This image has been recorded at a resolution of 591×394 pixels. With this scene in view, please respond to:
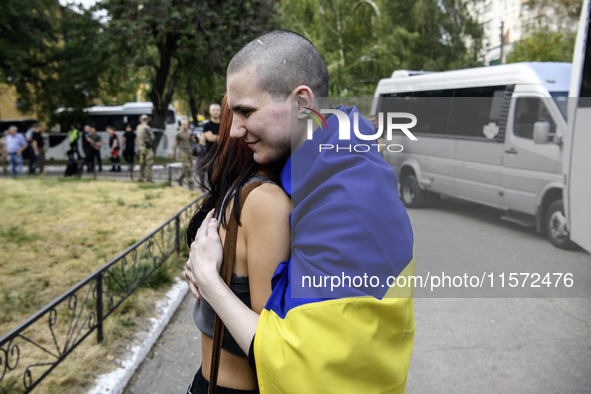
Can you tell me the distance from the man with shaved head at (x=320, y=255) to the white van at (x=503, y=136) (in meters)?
6.22

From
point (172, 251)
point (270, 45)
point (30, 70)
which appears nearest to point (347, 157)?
point (270, 45)

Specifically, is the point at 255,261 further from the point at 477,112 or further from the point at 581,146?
the point at 477,112

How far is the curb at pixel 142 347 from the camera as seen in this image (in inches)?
136

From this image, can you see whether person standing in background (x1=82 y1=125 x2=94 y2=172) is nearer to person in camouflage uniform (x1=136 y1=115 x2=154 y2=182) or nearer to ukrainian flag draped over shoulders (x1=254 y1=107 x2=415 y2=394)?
person in camouflage uniform (x1=136 y1=115 x2=154 y2=182)

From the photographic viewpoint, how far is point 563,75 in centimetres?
836

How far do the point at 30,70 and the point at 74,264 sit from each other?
19289 millimetres

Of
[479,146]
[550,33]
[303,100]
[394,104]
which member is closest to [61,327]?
[394,104]

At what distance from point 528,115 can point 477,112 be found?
1.38 meters

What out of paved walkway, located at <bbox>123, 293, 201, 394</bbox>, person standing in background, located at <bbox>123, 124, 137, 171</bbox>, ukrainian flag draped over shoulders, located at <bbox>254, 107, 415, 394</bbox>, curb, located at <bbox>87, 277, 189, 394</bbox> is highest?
ukrainian flag draped over shoulders, located at <bbox>254, 107, 415, 394</bbox>

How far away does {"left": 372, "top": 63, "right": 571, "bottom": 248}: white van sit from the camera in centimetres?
798

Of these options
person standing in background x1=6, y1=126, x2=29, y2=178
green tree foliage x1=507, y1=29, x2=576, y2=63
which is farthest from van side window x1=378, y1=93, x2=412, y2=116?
green tree foliage x1=507, y1=29, x2=576, y2=63

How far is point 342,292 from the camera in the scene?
111 cm

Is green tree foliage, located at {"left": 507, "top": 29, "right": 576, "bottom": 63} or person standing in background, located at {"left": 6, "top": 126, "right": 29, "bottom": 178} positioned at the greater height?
green tree foliage, located at {"left": 507, "top": 29, "right": 576, "bottom": 63}

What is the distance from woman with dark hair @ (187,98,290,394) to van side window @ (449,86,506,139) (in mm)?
7337
